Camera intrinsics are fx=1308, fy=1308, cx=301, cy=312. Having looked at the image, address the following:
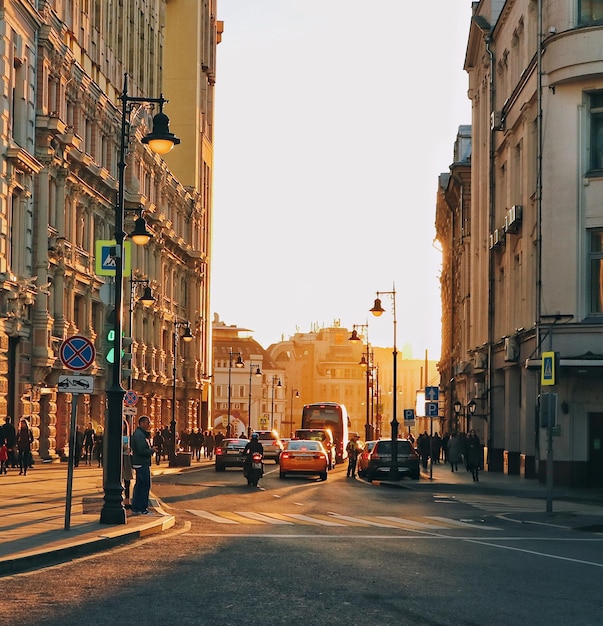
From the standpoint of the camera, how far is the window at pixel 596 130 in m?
37.4

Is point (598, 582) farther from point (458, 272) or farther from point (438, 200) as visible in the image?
point (438, 200)

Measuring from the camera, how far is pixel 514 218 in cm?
4353

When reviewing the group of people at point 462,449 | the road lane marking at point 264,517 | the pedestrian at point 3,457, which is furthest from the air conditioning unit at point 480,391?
the road lane marking at point 264,517

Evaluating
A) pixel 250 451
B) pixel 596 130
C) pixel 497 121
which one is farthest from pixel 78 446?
pixel 596 130

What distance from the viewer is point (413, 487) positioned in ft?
129

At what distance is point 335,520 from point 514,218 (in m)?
21.1

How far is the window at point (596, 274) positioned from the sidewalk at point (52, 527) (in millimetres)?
14814

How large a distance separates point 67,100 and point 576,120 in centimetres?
2602

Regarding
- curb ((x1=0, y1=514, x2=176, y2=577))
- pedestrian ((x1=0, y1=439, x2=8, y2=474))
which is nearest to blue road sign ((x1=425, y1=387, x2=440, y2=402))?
pedestrian ((x1=0, y1=439, x2=8, y2=474))

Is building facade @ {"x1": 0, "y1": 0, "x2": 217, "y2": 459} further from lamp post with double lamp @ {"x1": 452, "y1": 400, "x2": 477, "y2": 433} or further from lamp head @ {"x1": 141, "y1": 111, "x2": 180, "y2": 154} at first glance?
lamp post with double lamp @ {"x1": 452, "y1": 400, "x2": 477, "y2": 433}

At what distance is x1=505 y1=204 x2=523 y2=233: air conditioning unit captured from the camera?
4337cm

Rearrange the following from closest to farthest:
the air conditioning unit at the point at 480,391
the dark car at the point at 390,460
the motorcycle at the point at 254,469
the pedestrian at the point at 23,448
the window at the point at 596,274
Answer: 1. the window at the point at 596,274
2. the motorcycle at the point at 254,469
3. the pedestrian at the point at 23,448
4. the dark car at the point at 390,460
5. the air conditioning unit at the point at 480,391

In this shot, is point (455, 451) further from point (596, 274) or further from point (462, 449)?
point (596, 274)

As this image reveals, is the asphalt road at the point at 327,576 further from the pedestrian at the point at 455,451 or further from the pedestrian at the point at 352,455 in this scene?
the pedestrian at the point at 455,451
